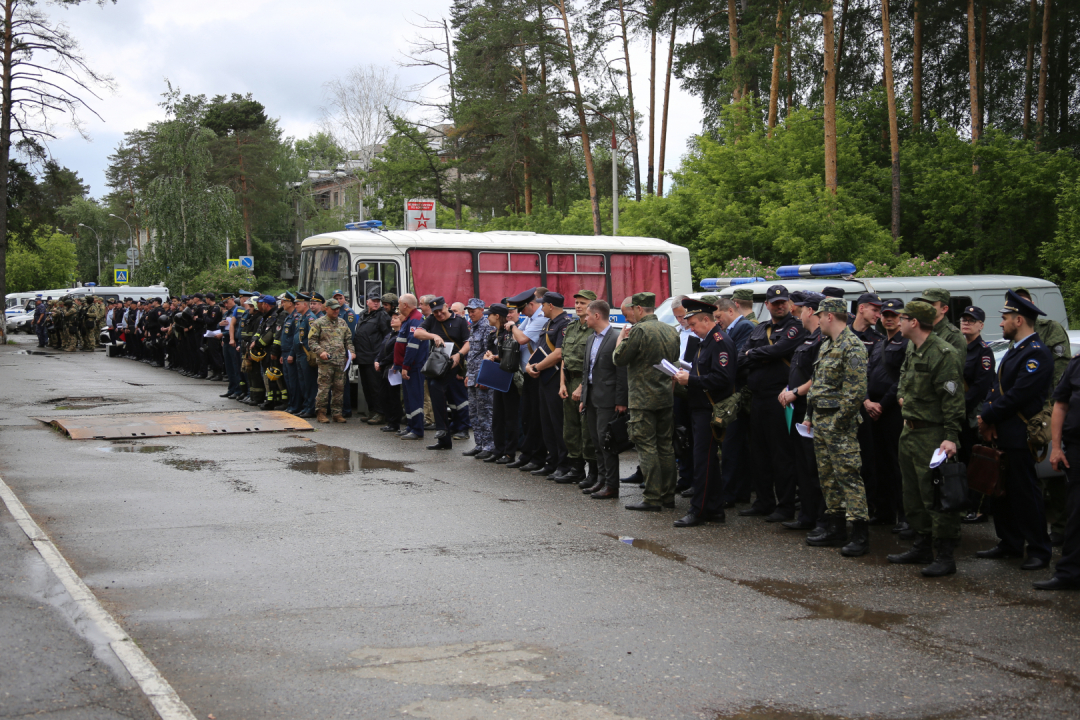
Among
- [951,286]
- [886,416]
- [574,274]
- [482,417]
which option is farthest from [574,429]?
[574,274]

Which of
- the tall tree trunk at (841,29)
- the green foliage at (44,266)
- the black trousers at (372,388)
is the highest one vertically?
the tall tree trunk at (841,29)

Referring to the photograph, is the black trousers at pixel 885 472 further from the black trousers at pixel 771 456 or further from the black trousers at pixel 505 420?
the black trousers at pixel 505 420

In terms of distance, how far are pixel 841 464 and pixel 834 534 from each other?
1.91ft

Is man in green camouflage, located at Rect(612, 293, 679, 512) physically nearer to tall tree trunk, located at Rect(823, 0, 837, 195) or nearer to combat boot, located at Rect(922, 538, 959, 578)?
combat boot, located at Rect(922, 538, 959, 578)

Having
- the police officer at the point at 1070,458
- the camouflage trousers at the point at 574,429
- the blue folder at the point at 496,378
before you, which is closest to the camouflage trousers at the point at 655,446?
the camouflage trousers at the point at 574,429

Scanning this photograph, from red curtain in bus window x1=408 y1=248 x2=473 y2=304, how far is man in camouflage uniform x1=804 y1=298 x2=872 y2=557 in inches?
485

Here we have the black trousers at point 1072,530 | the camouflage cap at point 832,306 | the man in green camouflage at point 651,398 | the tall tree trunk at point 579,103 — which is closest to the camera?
the black trousers at point 1072,530

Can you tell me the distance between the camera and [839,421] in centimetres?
707

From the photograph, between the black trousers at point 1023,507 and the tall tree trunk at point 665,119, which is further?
the tall tree trunk at point 665,119

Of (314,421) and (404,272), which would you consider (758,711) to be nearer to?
(314,421)

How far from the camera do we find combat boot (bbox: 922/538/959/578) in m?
6.52

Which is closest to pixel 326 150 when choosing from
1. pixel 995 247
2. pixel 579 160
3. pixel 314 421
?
pixel 579 160

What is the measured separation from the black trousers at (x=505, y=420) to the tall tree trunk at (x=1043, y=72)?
2579 centimetres

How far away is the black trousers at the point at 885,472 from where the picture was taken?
25.7 ft
